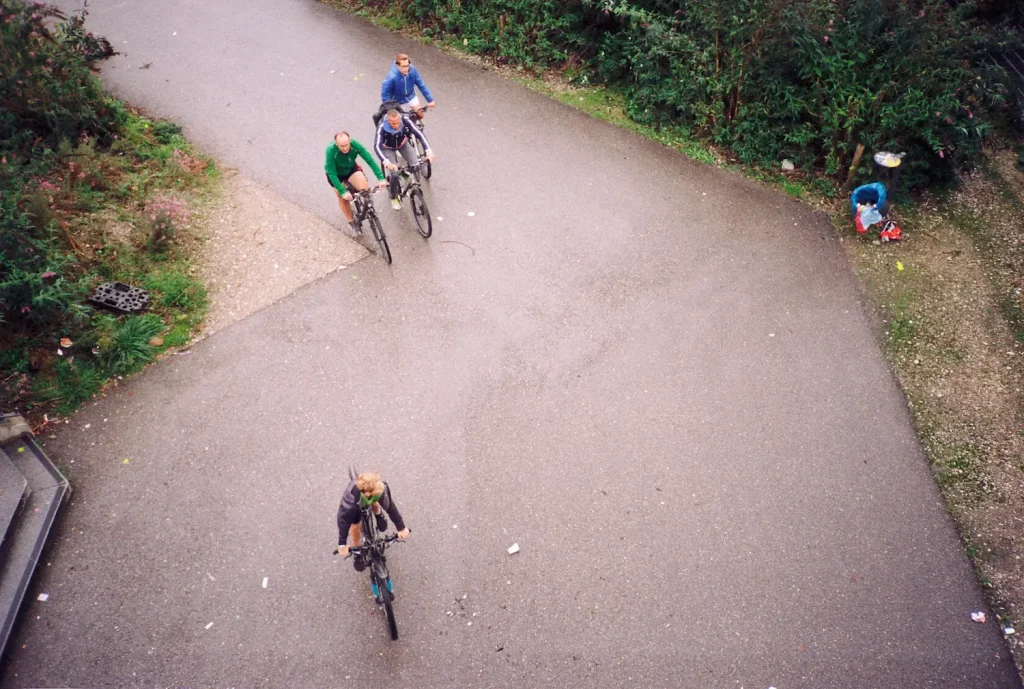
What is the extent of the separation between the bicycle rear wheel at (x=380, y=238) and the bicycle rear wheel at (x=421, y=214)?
0.57 m

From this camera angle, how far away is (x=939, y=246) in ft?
31.4

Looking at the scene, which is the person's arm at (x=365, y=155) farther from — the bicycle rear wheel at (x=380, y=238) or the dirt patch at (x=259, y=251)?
the dirt patch at (x=259, y=251)

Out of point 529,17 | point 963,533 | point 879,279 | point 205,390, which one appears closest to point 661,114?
point 529,17

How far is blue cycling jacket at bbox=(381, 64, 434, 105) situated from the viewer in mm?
9820

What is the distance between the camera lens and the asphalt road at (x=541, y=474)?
5816 millimetres

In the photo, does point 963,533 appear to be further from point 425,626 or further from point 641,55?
point 641,55

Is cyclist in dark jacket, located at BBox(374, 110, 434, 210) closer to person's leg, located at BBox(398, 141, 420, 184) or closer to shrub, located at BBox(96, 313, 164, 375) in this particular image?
person's leg, located at BBox(398, 141, 420, 184)

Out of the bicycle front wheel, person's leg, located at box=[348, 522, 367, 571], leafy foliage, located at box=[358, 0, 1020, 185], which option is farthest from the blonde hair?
leafy foliage, located at box=[358, 0, 1020, 185]

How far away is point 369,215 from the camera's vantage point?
885cm

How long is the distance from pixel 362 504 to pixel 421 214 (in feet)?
16.9

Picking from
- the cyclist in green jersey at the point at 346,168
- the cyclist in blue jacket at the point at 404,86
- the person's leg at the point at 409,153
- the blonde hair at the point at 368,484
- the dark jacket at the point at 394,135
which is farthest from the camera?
the cyclist in blue jacket at the point at 404,86

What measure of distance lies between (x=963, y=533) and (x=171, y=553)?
26.8 feet

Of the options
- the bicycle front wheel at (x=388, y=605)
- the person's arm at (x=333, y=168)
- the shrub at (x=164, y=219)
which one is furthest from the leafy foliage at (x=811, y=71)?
the bicycle front wheel at (x=388, y=605)

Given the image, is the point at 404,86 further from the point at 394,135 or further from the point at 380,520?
the point at 380,520
